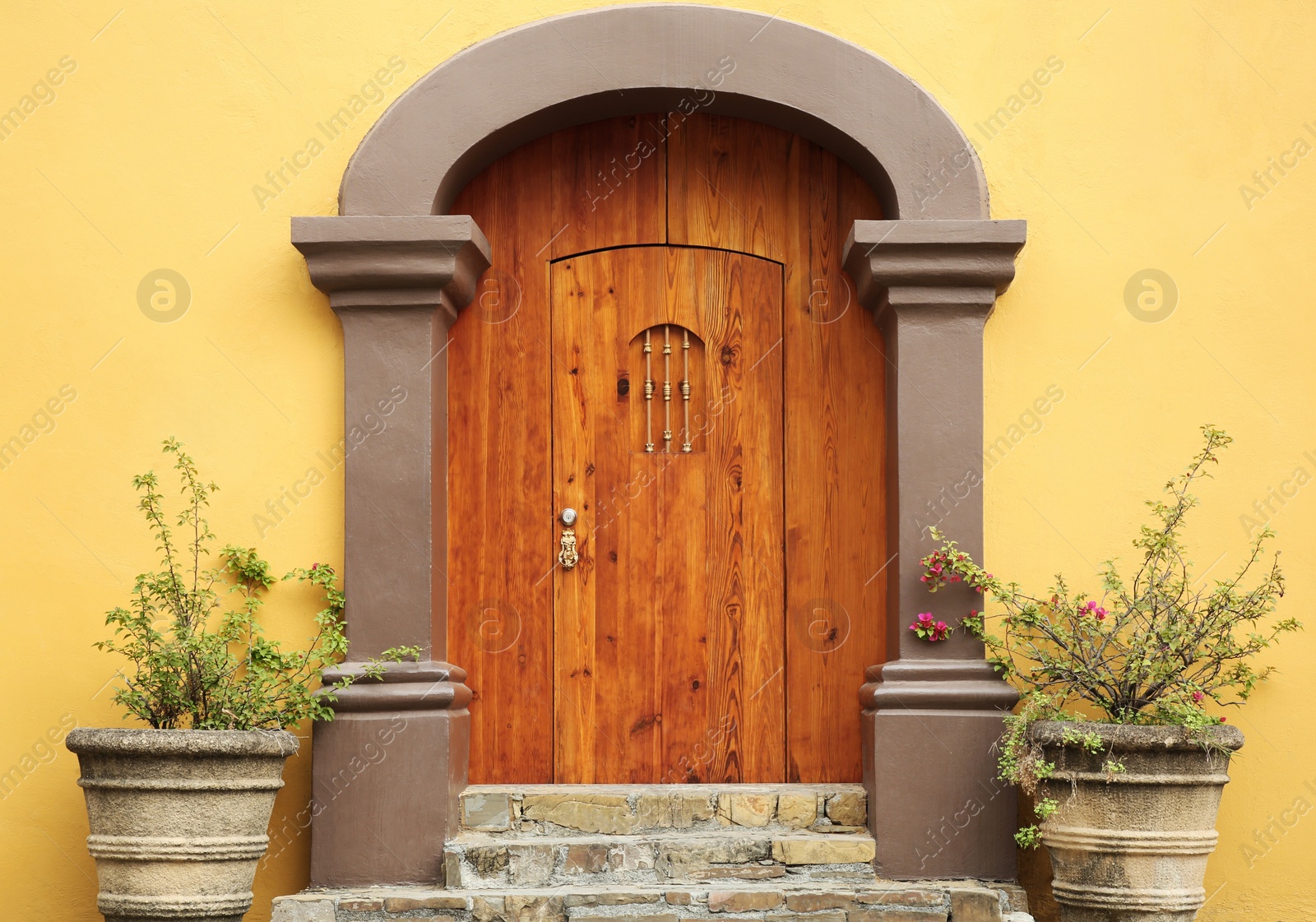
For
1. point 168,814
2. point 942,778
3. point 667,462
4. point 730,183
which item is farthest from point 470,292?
point 942,778

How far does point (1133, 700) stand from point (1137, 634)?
23 cm

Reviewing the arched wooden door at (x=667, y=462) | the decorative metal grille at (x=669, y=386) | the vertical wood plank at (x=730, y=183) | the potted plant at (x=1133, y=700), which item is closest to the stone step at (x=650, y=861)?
the arched wooden door at (x=667, y=462)

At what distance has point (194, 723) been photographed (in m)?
3.93

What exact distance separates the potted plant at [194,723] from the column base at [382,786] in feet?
0.36

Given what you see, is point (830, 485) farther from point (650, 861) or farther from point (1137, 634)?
point (650, 861)

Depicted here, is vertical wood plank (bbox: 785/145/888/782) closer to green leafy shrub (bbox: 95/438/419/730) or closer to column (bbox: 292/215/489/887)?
column (bbox: 292/215/489/887)

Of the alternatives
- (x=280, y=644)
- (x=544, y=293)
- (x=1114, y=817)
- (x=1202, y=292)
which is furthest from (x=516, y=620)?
(x=1202, y=292)

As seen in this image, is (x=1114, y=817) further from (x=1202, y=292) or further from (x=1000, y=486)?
(x=1202, y=292)

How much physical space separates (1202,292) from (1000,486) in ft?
3.14

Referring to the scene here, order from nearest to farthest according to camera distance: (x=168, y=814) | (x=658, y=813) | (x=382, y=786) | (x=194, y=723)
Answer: (x=168, y=814)
(x=194, y=723)
(x=382, y=786)
(x=658, y=813)

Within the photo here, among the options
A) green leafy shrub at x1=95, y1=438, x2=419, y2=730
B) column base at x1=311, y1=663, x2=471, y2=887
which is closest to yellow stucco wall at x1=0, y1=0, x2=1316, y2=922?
green leafy shrub at x1=95, y1=438, x2=419, y2=730

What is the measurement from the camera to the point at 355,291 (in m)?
4.29

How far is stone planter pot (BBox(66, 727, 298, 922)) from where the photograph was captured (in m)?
3.62

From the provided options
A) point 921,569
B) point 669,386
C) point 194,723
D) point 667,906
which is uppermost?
point 669,386
